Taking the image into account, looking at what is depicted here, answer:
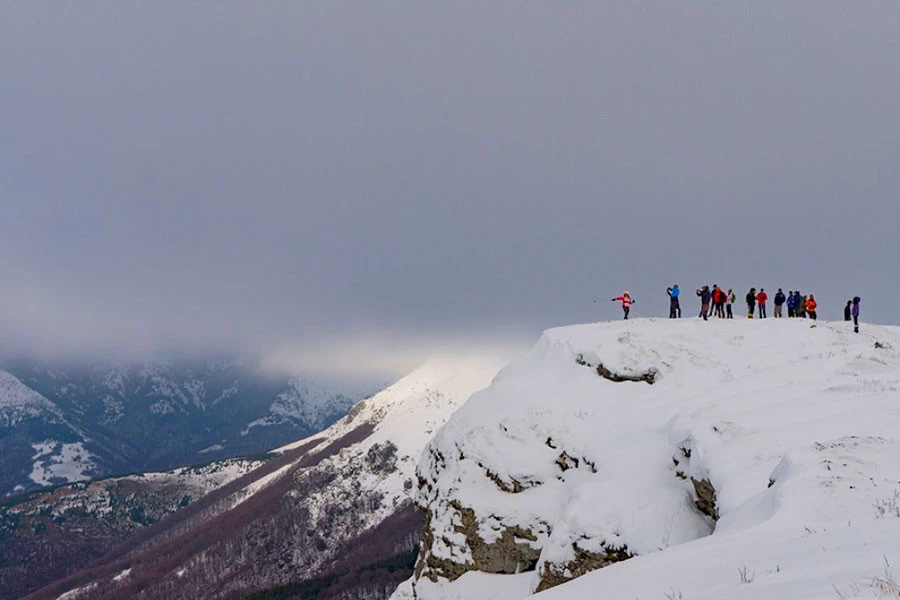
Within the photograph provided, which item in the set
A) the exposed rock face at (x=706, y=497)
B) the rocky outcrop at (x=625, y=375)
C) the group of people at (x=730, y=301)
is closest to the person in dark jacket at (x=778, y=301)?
the group of people at (x=730, y=301)

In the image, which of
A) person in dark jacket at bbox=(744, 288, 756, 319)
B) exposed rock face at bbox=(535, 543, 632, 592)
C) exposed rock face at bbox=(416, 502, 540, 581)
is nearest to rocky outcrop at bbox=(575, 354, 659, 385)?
exposed rock face at bbox=(416, 502, 540, 581)

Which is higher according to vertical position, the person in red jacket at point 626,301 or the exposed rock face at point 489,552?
the person in red jacket at point 626,301

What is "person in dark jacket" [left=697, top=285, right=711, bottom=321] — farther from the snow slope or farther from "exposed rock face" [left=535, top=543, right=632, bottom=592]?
Result: "exposed rock face" [left=535, top=543, right=632, bottom=592]

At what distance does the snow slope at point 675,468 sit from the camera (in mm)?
6219

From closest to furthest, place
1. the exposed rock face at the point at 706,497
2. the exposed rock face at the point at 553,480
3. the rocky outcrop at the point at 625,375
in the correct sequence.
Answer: the exposed rock face at the point at 706,497
the exposed rock face at the point at 553,480
the rocky outcrop at the point at 625,375

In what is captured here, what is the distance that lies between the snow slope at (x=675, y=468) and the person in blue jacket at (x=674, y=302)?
8.52 ft

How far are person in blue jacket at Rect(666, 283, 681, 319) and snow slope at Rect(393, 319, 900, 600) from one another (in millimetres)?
2596

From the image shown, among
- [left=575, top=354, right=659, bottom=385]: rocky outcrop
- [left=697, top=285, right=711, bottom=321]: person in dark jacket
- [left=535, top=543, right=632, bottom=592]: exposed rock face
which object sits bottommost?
[left=535, top=543, right=632, bottom=592]: exposed rock face

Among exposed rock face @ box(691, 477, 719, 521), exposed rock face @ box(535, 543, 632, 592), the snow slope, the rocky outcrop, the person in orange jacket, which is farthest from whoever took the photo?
the person in orange jacket

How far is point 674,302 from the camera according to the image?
36750mm

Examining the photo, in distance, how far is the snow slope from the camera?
622cm

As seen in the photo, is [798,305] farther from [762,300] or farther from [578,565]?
[578,565]

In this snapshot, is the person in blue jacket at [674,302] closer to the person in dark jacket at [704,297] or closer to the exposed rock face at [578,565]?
the person in dark jacket at [704,297]

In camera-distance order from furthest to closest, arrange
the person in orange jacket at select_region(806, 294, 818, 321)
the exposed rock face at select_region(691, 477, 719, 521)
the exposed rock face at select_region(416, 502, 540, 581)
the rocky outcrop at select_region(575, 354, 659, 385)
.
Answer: the person in orange jacket at select_region(806, 294, 818, 321), the rocky outcrop at select_region(575, 354, 659, 385), the exposed rock face at select_region(416, 502, 540, 581), the exposed rock face at select_region(691, 477, 719, 521)
